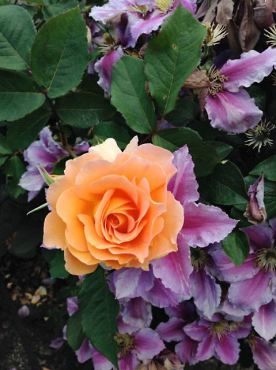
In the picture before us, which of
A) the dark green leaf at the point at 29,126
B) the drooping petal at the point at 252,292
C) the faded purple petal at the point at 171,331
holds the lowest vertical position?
the faded purple petal at the point at 171,331

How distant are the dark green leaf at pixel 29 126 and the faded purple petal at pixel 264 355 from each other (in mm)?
579

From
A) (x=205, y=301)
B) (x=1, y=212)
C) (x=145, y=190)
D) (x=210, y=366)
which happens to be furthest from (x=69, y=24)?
(x=210, y=366)

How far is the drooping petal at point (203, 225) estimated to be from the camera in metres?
0.59

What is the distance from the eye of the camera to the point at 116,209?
1.65 ft

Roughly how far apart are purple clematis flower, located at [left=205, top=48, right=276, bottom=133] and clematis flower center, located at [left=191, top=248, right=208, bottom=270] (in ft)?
0.69

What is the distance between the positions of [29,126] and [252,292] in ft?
1.31

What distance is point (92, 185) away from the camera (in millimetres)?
490

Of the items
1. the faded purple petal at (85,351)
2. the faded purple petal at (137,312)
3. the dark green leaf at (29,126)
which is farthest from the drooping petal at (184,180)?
the faded purple petal at (85,351)

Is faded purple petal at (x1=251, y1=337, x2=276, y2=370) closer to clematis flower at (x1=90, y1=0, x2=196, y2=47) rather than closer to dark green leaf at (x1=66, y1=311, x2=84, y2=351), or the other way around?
dark green leaf at (x1=66, y1=311, x2=84, y2=351)

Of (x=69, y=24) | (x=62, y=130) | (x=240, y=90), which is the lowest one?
(x=62, y=130)

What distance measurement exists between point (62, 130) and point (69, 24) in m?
0.28

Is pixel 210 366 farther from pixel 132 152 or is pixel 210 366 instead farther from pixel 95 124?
pixel 132 152

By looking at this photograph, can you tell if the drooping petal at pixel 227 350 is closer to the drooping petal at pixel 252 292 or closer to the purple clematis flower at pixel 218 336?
the purple clematis flower at pixel 218 336

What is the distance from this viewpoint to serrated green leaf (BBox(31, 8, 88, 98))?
0.63m
